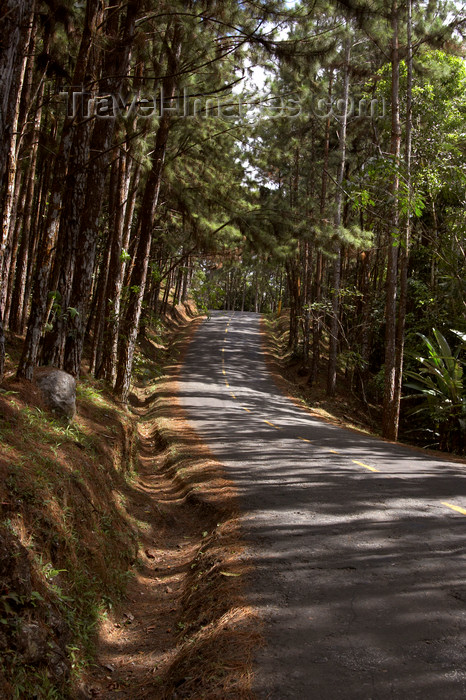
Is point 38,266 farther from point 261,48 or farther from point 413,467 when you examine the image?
point 413,467

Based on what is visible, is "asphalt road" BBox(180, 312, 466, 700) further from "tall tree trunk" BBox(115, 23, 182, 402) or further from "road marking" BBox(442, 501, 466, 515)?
"tall tree trunk" BBox(115, 23, 182, 402)

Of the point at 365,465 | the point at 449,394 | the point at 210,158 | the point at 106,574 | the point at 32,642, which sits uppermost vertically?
the point at 210,158

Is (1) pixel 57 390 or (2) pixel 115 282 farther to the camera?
(2) pixel 115 282

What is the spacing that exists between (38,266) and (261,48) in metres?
5.29

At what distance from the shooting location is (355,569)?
207 inches

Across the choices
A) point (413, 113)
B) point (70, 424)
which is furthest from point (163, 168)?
point (413, 113)

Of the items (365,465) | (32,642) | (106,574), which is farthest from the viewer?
(365,465)

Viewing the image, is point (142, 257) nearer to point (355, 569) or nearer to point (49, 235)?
point (49, 235)

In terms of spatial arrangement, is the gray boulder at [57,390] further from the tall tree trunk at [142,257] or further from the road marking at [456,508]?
the tall tree trunk at [142,257]

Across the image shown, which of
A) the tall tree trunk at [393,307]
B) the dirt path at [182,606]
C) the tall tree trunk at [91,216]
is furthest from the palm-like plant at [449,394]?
the tall tree trunk at [91,216]

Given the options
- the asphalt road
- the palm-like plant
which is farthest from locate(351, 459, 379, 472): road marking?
the palm-like plant

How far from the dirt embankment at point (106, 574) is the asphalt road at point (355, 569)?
0.33 metres

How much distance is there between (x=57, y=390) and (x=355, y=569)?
5.04m

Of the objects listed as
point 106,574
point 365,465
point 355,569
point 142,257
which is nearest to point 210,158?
point 142,257
